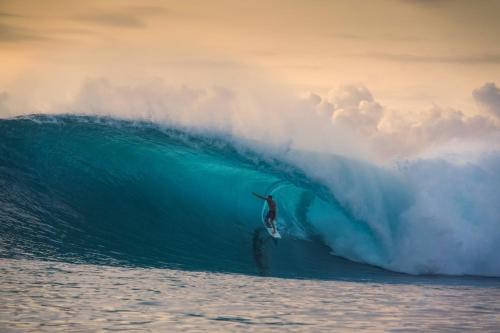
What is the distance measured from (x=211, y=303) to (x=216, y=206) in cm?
633

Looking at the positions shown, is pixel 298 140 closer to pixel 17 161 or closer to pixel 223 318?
pixel 17 161

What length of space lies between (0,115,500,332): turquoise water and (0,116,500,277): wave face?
0.04 meters

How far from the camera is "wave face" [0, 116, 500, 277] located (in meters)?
12.3

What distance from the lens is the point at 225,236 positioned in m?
13.4

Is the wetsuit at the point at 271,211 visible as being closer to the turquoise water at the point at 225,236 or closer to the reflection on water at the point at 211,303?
the turquoise water at the point at 225,236

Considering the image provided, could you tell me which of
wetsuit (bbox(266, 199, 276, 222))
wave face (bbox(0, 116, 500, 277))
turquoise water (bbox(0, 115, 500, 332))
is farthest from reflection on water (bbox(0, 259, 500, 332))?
wetsuit (bbox(266, 199, 276, 222))

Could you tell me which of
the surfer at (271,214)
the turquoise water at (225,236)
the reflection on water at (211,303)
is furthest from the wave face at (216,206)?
the reflection on water at (211,303)

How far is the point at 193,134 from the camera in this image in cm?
1677

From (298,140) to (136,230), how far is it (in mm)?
5211

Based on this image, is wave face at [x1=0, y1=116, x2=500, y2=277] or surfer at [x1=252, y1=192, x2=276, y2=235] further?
surfer at [x1=252, y1=192, x2=276, y2=235]

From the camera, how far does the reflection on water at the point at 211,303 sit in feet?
24.5

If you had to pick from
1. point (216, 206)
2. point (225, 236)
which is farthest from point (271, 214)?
point (216, 206)

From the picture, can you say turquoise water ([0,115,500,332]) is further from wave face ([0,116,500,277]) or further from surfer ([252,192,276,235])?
surfer ([252,192,276,235])

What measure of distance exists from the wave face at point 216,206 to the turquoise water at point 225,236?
0.12ft
